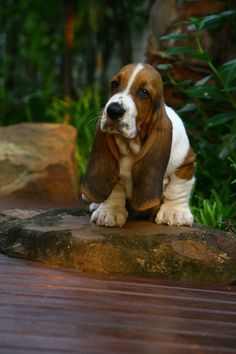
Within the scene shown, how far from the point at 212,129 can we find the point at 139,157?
2609 mm

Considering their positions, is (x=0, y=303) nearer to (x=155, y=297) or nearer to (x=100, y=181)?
(x=155, y=297)

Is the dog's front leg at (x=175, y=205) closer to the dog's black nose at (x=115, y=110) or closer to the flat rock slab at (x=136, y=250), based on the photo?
the flat rock slab at (x=136, y=250)

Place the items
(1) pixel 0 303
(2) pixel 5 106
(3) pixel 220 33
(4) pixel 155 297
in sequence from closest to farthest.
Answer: (1) pixel 0 303
(4) pixel 155 297
(3) pixel 220 33
(2) pixel 5 106

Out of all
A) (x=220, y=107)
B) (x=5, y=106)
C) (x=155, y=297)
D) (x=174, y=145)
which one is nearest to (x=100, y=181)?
(x=174, y=145)

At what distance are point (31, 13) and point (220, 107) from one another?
680cm

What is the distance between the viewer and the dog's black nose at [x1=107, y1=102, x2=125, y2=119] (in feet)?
10.2

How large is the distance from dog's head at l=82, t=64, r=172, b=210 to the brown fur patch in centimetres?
23

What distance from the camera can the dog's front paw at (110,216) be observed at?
352cm

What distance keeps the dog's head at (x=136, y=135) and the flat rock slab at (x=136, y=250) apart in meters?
0.16

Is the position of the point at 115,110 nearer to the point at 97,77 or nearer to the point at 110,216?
the point at 110,216

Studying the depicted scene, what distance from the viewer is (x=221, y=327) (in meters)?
2.36

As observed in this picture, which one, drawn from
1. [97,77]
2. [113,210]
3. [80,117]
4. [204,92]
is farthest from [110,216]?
[97,77]

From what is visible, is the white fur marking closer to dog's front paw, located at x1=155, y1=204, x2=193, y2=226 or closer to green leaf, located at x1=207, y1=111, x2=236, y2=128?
dog's front paw, located at x1=155, y1=204, x2=193, y2=226

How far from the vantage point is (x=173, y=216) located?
11.7ft
